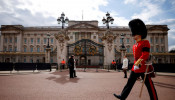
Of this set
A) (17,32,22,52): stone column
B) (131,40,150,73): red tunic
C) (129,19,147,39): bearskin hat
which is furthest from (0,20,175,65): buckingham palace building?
(131,40,150,73): red tunic

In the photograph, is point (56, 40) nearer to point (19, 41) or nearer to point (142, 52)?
point (19, 41)

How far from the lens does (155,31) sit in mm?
48188

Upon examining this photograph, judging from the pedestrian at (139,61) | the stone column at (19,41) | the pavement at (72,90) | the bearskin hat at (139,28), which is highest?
the stone column at (19,41)

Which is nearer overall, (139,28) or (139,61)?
(139,61)

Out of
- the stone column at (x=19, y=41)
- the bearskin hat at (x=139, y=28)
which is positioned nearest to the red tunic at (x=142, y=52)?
the bearskin hat at (x=139, y=28)

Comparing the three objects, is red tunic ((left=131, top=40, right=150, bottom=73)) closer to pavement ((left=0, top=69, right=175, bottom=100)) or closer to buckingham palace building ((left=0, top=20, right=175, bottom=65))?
pavement ((left=0, top=69, right=175, bottom=100))

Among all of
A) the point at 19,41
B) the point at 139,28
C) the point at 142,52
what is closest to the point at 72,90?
the point at 142,52

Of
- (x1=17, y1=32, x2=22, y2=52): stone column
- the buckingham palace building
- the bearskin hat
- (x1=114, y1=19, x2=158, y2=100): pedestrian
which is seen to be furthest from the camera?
(x1=17, y1=32, x2=22, y2=52): stone column

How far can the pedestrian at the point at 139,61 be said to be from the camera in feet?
8.96

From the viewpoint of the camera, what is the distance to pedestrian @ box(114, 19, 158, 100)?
273 centimetres

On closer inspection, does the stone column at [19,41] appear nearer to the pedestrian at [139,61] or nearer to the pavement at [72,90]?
the pavement at [72,90]

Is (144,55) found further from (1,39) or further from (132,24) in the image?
(1,39)

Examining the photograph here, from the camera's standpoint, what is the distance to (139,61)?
9.05 feet

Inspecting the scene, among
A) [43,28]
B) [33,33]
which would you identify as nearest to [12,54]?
[33,33]
